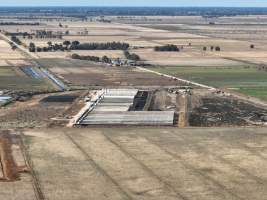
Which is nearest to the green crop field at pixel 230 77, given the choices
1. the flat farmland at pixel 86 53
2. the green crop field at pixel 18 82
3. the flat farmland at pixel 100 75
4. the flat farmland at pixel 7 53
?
the flat farmland at pixel 100 75

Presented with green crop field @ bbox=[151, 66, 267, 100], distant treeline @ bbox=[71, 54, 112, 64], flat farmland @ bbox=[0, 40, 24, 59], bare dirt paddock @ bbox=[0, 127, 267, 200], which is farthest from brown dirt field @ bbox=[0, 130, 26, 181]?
flat farmland @ bbox=[0, 40, 24, 59]

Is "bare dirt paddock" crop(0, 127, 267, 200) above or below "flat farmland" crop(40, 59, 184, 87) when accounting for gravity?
above

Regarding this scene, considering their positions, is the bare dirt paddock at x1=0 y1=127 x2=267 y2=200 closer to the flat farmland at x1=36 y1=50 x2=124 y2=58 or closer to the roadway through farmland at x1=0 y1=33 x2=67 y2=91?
the roadway through farmland at x1=0 y1=33 x2=67 y2=91

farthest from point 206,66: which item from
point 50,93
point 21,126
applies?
point 21,126

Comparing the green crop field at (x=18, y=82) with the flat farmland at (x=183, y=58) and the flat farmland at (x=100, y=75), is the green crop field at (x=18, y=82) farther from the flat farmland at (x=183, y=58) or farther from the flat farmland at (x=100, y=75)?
A: the flat farmland at (x=183, y=58)

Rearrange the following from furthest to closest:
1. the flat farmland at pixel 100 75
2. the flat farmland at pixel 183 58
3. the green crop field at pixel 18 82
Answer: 1. the flat farmland at pixel 183 58
2. the flat farmland at pixel 100 75
3. the green crop field at pixel 18 82

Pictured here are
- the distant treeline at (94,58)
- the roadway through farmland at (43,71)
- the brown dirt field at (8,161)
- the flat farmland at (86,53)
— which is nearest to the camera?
the brown dirt field at (8,161)

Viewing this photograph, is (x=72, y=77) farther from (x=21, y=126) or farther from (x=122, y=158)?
(x=122, y=158)

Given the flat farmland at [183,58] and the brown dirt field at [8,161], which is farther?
the flat farmland at [183,58]
